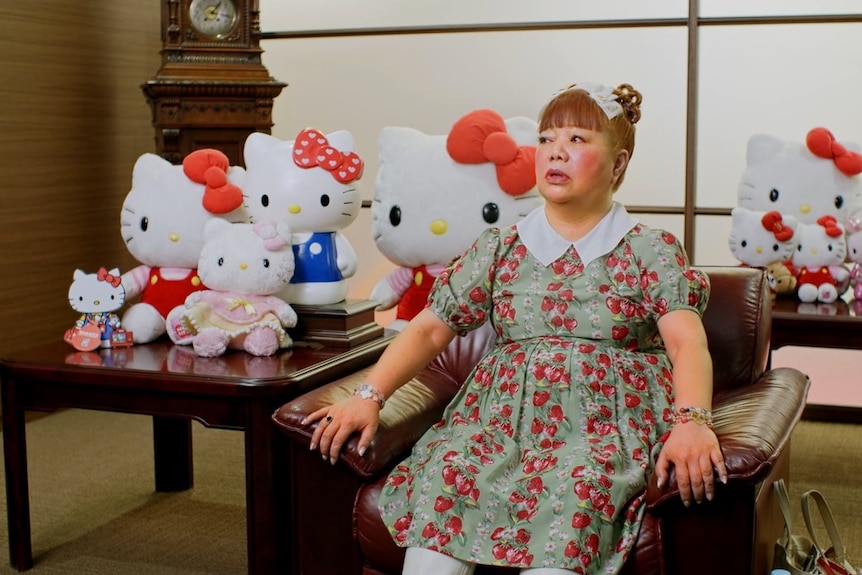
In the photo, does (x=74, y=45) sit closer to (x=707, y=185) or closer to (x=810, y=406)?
(x=707, y=185)

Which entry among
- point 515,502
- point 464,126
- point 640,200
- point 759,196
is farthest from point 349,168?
point 640,200

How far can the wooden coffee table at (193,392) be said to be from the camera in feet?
6.93

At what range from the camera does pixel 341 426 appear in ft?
6.16

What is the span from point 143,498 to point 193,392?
935 millimetres

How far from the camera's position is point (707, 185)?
3.82 m

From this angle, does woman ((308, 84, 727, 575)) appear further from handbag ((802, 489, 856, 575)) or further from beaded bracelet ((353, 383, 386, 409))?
handbag ((802, 489, 856, 575))

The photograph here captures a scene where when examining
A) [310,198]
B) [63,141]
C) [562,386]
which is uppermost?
[63,141]

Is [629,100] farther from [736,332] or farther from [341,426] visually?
[341,426]

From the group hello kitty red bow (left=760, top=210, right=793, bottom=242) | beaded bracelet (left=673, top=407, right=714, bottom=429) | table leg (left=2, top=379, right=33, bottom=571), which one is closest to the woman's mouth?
beaded bracelet (left=673, top=407, right=714, bottom=429)

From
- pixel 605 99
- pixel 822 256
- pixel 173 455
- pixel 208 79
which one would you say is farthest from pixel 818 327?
pixel 208 79

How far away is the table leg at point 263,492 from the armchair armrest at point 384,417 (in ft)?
0.45

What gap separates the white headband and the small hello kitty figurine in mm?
1146

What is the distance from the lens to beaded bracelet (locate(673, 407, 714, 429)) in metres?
1.74

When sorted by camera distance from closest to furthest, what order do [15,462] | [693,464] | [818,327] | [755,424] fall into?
[693,464]
[755,424]
[15,462]
[818,327]
